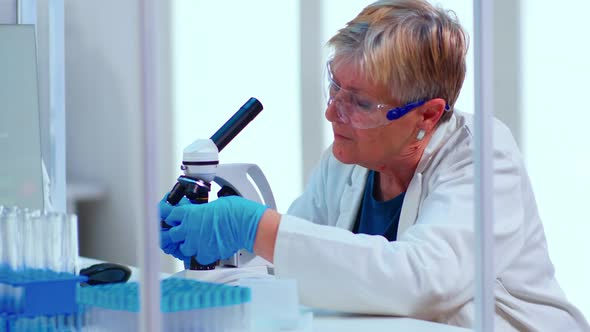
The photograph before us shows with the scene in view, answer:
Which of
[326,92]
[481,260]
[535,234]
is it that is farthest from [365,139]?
[481,260]

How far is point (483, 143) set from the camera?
1069mm

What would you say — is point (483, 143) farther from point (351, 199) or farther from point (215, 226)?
point (351, 199)

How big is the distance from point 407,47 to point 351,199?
394 mm

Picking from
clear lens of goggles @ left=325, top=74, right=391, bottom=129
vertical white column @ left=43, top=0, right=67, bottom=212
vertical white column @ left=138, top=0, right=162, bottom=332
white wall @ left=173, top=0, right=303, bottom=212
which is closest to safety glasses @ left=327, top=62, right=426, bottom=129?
clear lens of goggles @ left=325, top=74, right=391, bottom=129

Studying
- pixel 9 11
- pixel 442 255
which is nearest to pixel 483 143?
pixel 442 255

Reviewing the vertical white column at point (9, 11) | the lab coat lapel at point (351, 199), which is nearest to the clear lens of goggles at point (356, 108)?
the lab coat lapel at point (351, 199)

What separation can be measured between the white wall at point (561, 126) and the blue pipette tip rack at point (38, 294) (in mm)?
1707

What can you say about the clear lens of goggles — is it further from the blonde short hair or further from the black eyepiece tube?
the black eyepiece tube

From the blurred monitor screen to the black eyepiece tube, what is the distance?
0.36 m

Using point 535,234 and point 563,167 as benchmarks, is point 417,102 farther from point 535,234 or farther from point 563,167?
point 563,167

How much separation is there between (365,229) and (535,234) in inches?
14.2

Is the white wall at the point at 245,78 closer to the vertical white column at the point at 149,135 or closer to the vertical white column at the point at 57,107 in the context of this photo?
the vertical white column at the point at 57,107

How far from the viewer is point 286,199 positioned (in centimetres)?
312

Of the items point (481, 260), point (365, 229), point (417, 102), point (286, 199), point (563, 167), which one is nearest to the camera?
point (481, 260)
